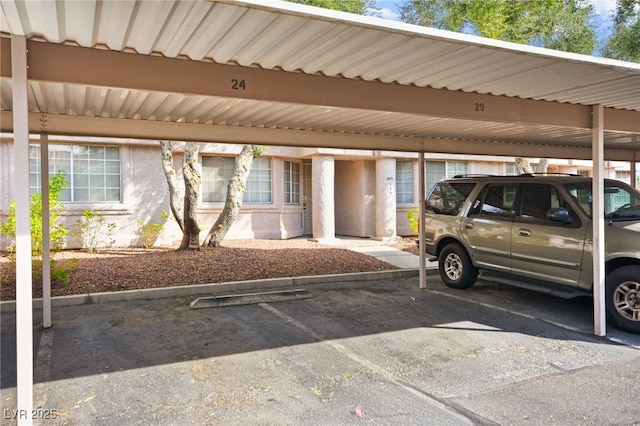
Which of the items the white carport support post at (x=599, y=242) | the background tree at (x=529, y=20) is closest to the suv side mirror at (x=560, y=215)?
the white carport support post at (x=599, y=242)

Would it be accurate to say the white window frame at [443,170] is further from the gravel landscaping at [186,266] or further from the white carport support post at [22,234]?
the white carport support post at [22,234]

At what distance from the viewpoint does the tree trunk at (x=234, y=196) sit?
11516mm

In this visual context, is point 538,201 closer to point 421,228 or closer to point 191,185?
point 421,228

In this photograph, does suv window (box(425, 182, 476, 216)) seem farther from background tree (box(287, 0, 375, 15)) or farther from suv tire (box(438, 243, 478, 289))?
background tree (box(287, 0, 375, 15))

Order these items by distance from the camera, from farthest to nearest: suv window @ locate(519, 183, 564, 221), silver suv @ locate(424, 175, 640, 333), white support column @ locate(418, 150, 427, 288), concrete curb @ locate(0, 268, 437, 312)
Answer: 1. white support column @ locate(418, 150, 427, 288)
2. concrete curb @ locate(0, 268, 437, 312)
3. suv window @ locate(519, 183, 564, 221)
4. silver suv @ locate(424, 175, 640, 333)

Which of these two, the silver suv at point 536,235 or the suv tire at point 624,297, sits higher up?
the silver suv at point 536,235

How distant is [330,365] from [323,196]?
9763mm

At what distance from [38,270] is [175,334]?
163 inches

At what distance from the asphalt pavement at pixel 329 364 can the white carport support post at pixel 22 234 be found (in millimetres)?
618

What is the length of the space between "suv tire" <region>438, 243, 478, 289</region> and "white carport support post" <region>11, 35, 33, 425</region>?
7.02m

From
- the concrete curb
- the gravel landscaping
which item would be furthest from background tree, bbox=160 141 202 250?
the concrete curb

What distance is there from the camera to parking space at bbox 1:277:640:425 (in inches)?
152

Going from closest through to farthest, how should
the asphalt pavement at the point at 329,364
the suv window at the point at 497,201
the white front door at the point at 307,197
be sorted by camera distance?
1. the asphalt pavement at the point at 329,364
2. the suv window at the point at 497,201
3. the white front door at the point at 307,197

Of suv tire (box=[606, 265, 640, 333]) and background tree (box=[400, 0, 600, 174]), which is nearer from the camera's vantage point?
suv tire (box=[606, 265, 640, 333])
